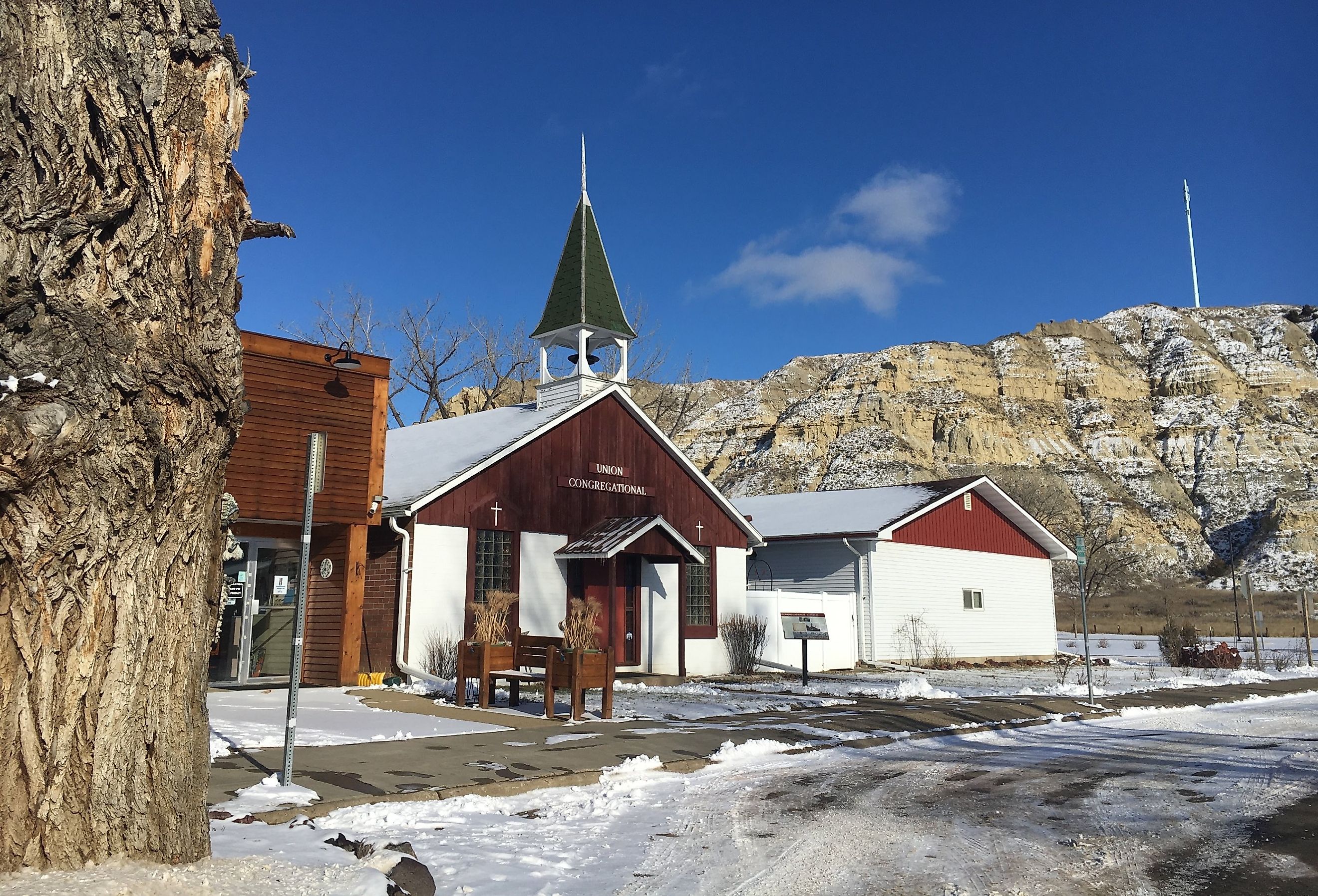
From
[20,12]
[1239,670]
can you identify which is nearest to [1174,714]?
[1239,670]

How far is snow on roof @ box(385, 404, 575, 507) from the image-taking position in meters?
19.1

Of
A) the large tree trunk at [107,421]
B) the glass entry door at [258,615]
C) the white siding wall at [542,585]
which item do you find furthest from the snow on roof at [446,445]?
the large tree trunk at [107,421]

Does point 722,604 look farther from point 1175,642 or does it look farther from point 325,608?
point 1175,642

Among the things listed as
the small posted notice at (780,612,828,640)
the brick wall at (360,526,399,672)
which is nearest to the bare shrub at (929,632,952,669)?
the small posted notice at (780,612,828,640)

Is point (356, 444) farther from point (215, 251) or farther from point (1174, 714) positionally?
point (1174, 714)

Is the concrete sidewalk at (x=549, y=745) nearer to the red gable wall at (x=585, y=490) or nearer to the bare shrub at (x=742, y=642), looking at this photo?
the red gable wall at (x=585, y=490)

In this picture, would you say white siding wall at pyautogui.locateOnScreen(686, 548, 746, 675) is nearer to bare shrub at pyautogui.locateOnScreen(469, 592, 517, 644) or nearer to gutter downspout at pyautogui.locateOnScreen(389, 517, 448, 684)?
gutter downspout at pyautogui.locateOnScreen(389, 517, 448, 684)

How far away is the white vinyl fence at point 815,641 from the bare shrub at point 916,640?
2.15 m

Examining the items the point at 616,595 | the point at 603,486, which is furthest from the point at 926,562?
the point at 603,486

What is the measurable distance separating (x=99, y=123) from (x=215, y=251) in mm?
759

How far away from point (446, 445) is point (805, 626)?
9753mm

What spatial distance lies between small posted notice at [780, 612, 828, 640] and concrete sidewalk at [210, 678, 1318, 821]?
8.15 m

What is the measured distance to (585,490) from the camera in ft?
70.4

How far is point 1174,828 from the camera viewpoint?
6.91 meters
